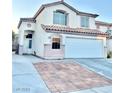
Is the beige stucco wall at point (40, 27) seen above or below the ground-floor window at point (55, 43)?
above

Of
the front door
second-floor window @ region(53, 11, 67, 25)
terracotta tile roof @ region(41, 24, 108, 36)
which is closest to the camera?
terracotta tile roof @ region(41, 24, 108, 36)

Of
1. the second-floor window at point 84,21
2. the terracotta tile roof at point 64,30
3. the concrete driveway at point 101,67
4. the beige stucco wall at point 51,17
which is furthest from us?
the second-floor window at point 84,21

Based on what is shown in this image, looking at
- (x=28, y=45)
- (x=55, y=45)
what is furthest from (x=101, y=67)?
(x=28, y=45)

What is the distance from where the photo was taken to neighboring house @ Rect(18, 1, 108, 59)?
8516 mm

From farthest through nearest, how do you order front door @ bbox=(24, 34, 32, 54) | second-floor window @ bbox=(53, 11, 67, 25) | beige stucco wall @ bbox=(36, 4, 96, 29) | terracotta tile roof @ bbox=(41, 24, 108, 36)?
front door @ bbox=(24, 34, 32, 54)
second-floor window @ bbox=(53, 11, 67, 25)
beige stucco wall @ bbox=(36, 4, 96, 29)
terracotta tile roof @ bbox=(41, 24, 108, 36)

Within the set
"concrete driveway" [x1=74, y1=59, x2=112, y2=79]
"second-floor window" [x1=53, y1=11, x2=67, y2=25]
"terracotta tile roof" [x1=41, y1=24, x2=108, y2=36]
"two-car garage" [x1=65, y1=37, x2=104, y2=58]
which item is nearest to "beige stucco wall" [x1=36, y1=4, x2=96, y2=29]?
"second-floor window" [x1=53, y1=11, x2=67, y2=25]

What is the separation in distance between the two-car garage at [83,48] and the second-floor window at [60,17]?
1152mm

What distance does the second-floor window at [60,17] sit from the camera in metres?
9.15

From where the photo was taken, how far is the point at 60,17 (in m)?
9.34

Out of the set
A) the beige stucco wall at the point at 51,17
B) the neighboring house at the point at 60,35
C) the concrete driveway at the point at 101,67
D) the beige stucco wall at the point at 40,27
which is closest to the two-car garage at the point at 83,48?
the neighboring house at the point at 60,35

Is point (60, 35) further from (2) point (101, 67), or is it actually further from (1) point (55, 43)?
(2) point (101, 67)

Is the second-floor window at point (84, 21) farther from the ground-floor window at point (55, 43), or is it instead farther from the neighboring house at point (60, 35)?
the ground-floor window at point (55, 43)

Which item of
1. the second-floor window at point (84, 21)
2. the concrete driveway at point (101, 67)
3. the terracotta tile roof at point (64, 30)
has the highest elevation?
the second-floor window at point (84, 21)

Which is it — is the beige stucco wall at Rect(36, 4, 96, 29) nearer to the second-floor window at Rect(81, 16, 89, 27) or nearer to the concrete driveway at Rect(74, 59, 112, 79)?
the second-floor window at Rect(81, 16, 89, 27)
